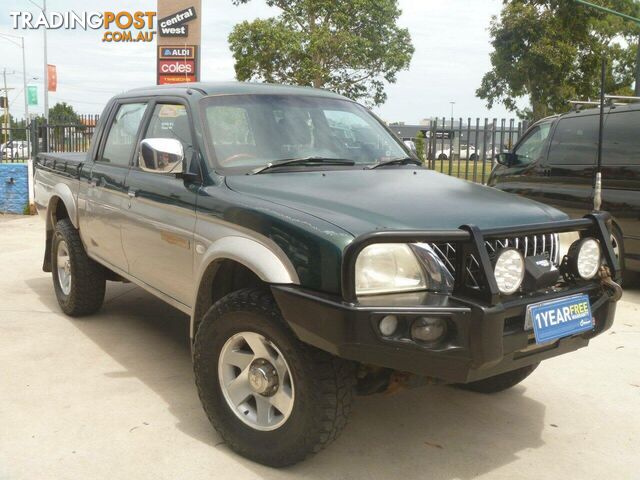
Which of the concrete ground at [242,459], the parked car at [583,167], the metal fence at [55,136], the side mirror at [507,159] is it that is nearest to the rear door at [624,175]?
the parked car at [583,167]

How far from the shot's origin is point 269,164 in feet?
12.2

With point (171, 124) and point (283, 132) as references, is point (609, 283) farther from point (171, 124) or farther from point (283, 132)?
point (171, 124)

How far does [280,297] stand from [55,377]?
2.07m

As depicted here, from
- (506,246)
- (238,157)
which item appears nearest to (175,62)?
(238,157)

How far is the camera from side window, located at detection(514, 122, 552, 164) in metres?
7.56

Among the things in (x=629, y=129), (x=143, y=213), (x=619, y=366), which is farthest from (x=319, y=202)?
(x=629, y=129)

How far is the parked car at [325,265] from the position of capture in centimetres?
267

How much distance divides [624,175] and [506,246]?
4.17 m

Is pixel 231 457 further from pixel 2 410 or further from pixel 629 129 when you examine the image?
pixel 629 129

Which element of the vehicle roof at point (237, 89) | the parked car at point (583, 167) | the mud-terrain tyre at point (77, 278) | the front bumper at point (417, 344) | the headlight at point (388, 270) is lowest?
the mud-terrain tyre at point (77, 278)

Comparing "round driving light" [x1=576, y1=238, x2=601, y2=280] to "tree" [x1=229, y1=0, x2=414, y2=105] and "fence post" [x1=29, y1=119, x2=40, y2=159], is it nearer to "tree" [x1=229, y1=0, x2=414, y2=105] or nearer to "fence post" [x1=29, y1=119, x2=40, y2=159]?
"fence post" [x1=29, y1=119, x2=40, y2=159]

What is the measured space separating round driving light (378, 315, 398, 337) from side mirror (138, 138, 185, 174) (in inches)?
61.7

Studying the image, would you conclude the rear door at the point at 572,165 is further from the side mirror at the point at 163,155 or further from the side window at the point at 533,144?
the side mirror at the point at 163,155

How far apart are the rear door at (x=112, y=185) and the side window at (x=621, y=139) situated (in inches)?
172
